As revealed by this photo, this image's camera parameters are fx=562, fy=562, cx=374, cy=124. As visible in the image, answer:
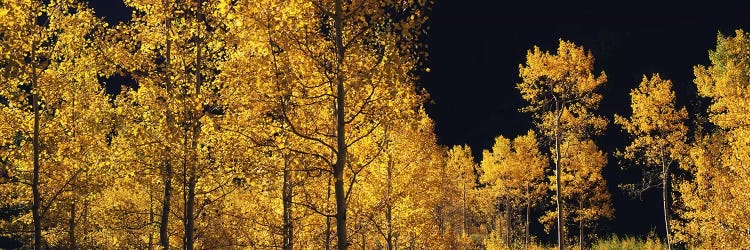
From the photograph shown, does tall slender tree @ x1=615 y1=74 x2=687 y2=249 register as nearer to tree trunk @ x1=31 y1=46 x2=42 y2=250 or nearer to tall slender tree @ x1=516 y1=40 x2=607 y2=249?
tall slender tree @ x1=516 y1=40 x2=607 y2=249

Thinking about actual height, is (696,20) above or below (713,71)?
above

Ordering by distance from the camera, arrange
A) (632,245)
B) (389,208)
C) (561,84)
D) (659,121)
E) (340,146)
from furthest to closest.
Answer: (632,245) < (659,121) < (561,84) < (389,208) < (340,146)

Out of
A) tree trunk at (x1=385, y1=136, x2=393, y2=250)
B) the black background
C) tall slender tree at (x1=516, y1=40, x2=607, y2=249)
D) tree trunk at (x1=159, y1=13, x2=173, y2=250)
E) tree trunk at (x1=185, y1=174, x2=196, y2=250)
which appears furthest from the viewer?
the black background

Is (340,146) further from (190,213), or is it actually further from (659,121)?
(659,121)

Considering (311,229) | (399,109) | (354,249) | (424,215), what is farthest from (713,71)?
(399,109)

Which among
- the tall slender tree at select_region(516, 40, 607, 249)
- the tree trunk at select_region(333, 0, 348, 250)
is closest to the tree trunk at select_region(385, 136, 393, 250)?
the tall slender tree at select_region(516, 40, 607, 249)

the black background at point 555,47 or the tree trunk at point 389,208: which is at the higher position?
the black background at point 555,47

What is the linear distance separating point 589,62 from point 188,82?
16929 mm

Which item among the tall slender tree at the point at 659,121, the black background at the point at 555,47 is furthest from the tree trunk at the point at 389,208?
the black background at the point at 555,47

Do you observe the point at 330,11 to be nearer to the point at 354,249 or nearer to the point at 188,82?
the point at 188,82

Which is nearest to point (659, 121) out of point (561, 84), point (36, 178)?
point (561, 84)

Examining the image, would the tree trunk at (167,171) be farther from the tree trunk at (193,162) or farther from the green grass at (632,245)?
the green grass at (632,245)

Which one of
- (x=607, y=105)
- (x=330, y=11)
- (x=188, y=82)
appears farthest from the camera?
(x=607, y=105)

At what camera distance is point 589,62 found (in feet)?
74.7
